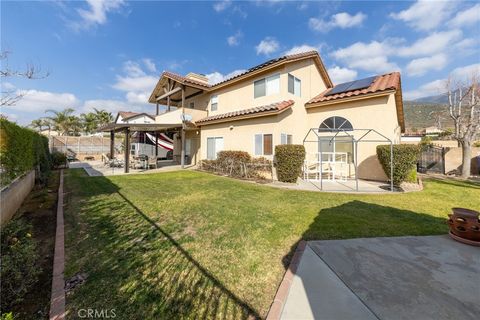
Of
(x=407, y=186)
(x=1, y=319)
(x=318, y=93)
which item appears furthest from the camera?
(x=318, y=93)

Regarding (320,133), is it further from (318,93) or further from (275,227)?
(275,227)

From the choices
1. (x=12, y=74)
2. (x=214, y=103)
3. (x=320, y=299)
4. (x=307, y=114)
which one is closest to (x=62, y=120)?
(x=214, y=103)

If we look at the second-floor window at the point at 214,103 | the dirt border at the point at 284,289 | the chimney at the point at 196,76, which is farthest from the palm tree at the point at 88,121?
the dirt border at the point at 284,289

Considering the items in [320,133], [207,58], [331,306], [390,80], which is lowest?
[331,306]

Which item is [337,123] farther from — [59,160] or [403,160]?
[59,160]

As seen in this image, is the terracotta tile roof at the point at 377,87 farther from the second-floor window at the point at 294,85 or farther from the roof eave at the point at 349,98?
the second-floor window at the point at 294,85

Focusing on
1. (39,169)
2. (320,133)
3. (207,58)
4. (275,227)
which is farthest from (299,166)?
(207,58)

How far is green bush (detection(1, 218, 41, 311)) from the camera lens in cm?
298

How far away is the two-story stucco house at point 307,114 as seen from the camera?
1285 centimetres

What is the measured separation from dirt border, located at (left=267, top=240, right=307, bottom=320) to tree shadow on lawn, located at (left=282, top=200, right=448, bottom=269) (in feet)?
0.51

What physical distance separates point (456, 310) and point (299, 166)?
30.7 ft

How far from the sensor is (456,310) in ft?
9.05

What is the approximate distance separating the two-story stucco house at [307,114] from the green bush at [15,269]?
460 inches

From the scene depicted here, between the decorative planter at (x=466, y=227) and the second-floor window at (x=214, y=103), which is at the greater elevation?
the second-floor window at (x=214, y=103)
